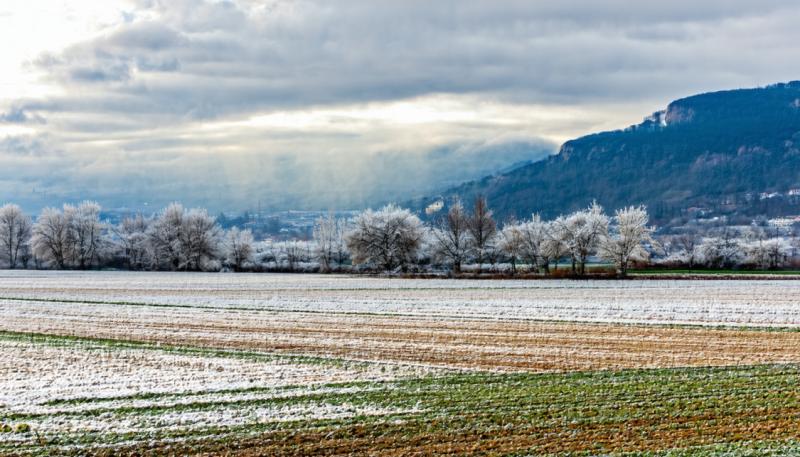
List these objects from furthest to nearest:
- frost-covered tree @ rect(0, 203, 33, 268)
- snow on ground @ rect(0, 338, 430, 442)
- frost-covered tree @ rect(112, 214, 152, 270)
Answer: frost-covered tree @ rect(0, 203, 33, 268) → frost-covered tree @ rect(112, 214, 152, 270) → snow on ground @ rect(0, 338, 430, 442)

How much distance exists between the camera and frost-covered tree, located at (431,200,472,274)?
335ft

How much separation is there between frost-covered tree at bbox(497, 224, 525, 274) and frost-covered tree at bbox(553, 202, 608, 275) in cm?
654

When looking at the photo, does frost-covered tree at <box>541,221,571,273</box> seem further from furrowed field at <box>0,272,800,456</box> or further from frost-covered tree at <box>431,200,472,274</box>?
furrowed field at <box>0,272,800,456</box>

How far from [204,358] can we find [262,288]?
3737cm

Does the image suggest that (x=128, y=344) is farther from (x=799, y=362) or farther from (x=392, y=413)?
(x=799, y=362)

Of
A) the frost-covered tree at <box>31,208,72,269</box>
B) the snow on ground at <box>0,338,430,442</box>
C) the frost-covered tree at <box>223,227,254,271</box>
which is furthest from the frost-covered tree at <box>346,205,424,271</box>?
the snow on ground at <box>0,338,430,442</box>

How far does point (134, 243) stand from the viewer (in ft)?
397

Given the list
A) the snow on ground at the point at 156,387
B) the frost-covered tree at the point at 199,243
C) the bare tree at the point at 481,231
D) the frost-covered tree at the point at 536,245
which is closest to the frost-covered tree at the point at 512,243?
the frost-covered tree at the point at 536,245

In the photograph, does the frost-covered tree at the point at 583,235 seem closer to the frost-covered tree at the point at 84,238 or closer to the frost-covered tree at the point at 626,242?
the frost-covered tree at the point at 626,242

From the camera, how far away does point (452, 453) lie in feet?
54.6

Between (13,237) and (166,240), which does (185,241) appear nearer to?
(166,240)

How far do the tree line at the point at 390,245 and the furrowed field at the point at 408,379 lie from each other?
142 feet

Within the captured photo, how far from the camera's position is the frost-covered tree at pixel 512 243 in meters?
101

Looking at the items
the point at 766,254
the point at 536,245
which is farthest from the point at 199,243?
the point at 766,254
